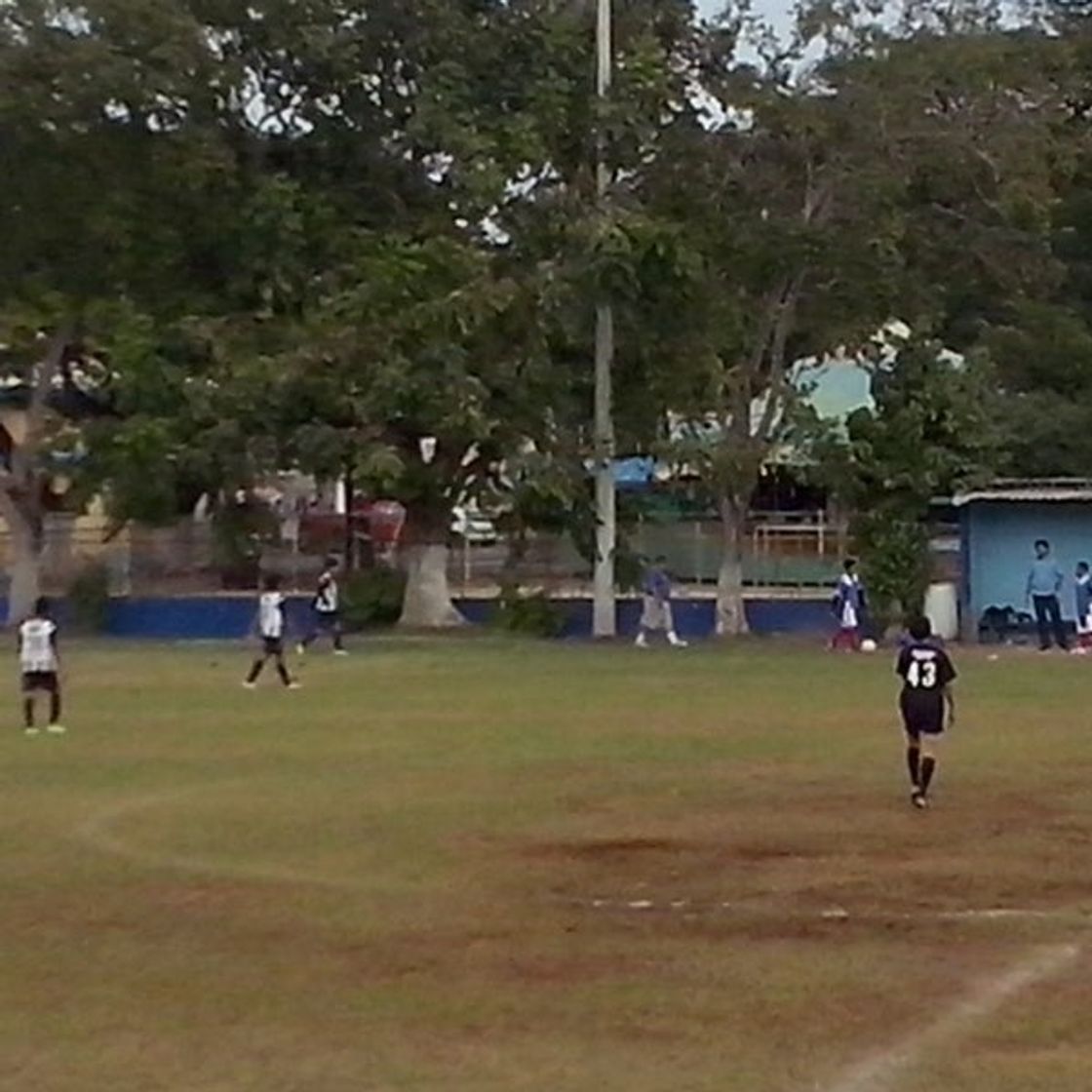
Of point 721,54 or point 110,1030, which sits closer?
point 110,1030

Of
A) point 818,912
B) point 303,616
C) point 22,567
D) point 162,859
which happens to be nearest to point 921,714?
point 818,912

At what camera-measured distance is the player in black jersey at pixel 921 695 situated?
68.0 feet

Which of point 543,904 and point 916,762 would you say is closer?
point 543,904

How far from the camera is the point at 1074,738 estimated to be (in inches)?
1040

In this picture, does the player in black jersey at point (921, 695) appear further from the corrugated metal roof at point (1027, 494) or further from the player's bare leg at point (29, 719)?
the corrugated metal roof at point (1027, 494)

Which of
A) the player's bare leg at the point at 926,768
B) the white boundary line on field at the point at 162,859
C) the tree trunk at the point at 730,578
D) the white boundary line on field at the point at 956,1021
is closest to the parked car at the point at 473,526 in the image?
the tree trunk at the point at 730,578

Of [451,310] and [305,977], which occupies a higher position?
[451,310]

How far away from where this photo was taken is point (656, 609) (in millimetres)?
46000

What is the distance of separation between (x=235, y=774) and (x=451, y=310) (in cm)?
2297

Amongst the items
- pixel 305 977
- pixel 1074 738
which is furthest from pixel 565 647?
pixel 305 977

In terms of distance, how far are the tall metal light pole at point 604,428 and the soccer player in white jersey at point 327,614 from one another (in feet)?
15.3

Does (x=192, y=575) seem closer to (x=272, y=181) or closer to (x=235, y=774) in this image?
(x=272, y=181)

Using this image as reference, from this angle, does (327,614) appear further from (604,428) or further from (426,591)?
(604,428)

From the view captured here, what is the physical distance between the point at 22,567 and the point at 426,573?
7863mm
